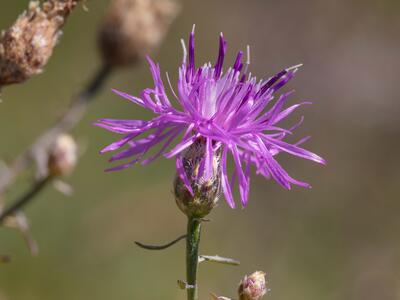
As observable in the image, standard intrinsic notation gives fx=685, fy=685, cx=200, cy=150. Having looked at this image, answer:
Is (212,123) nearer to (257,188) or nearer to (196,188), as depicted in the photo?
(196,188)

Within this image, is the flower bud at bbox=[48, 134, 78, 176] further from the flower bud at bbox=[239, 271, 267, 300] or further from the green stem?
the flower bud at bbox=[239, 271, 267, 300]

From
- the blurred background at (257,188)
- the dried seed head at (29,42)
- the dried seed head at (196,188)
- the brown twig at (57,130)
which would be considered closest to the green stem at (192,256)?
the dried seed head at (196,188)

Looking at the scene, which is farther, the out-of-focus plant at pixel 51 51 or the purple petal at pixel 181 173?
the out-of-focus plant at pixel 51 51

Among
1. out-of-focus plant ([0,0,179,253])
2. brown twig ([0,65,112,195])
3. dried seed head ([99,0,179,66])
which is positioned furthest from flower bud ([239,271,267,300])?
dried seed head ([99,0,179,66])

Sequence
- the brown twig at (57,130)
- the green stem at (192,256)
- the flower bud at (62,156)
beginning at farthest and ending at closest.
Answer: the flower bud at (62,156) → the brown twig at (57,130) → the green stem at (192,256)

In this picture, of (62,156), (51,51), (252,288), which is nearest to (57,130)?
(62,156)

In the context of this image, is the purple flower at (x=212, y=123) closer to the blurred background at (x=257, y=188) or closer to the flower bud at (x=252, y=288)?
the flower bud at (x=252, y=288)
